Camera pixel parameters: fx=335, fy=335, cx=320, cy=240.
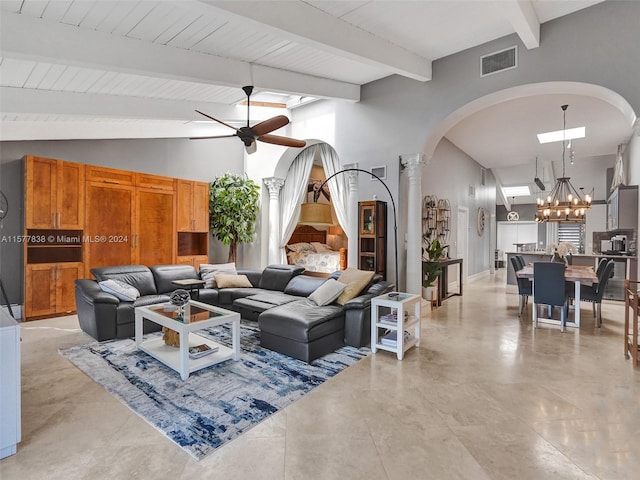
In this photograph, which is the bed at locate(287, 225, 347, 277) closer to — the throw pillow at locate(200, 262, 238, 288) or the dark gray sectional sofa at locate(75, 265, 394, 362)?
the dark gray sectional sofa at locate(75, 265, 394, 362)

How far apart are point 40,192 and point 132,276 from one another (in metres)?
1.79

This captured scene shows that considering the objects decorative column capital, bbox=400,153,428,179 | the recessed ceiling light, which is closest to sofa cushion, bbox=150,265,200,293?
decorative column capital, bbox=400,153,428,179

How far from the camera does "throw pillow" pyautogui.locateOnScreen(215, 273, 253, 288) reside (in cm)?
526

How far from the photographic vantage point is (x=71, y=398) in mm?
2607

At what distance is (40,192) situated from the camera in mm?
4785

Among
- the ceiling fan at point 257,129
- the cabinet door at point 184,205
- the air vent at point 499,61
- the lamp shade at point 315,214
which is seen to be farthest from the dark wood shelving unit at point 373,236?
the cabinet door at point 184,205

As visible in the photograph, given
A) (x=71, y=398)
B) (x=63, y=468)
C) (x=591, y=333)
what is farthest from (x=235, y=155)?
(x=591, y=333)

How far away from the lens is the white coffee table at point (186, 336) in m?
2.95

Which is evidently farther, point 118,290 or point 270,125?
point 118,290

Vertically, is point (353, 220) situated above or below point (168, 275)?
above

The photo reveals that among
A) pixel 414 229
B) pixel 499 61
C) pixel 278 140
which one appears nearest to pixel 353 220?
pixel 414 229

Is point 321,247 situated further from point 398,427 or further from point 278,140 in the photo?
point 398,427

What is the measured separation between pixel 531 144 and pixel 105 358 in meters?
8.96

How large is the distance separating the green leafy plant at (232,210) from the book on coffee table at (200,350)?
3.76 metres
